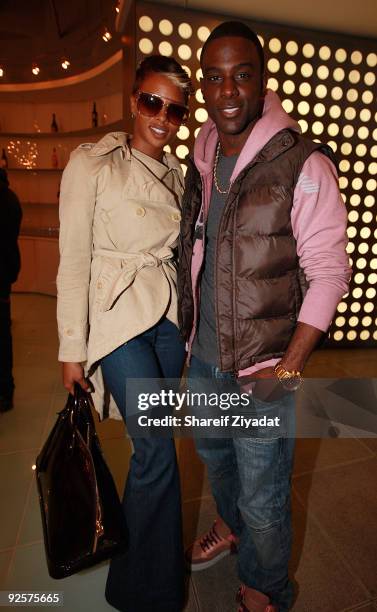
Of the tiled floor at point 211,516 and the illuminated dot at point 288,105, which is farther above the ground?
the illuminated dot at point 288,105

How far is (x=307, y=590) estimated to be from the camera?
1.45 metres

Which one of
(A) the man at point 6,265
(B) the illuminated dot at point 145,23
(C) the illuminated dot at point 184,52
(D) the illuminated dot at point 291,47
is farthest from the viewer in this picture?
(D) the illuminated dot at point 291,47

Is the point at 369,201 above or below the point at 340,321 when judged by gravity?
above

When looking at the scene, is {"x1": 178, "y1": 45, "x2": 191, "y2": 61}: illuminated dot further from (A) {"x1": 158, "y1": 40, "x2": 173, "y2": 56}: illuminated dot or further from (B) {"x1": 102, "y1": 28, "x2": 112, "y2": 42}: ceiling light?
(B) {"x1": 102, "y1": 28, "x2": 112, "y2": 42}: ceiling light

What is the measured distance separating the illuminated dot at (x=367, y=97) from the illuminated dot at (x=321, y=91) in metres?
0.36

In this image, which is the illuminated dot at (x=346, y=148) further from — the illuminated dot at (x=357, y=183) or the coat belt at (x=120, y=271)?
the coat belt at (x=120, y=271)

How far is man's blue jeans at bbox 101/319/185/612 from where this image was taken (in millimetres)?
1202

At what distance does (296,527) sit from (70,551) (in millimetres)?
1050

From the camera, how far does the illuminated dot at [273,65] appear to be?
2.98m

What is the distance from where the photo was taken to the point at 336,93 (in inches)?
125

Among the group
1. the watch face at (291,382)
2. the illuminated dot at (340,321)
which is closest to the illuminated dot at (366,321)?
the illuminated dot at (340,321)

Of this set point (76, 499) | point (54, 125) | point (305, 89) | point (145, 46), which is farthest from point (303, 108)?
point (54, 125)

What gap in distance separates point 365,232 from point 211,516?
2874mm

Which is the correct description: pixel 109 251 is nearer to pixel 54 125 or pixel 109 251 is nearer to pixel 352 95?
pixel 352 95
